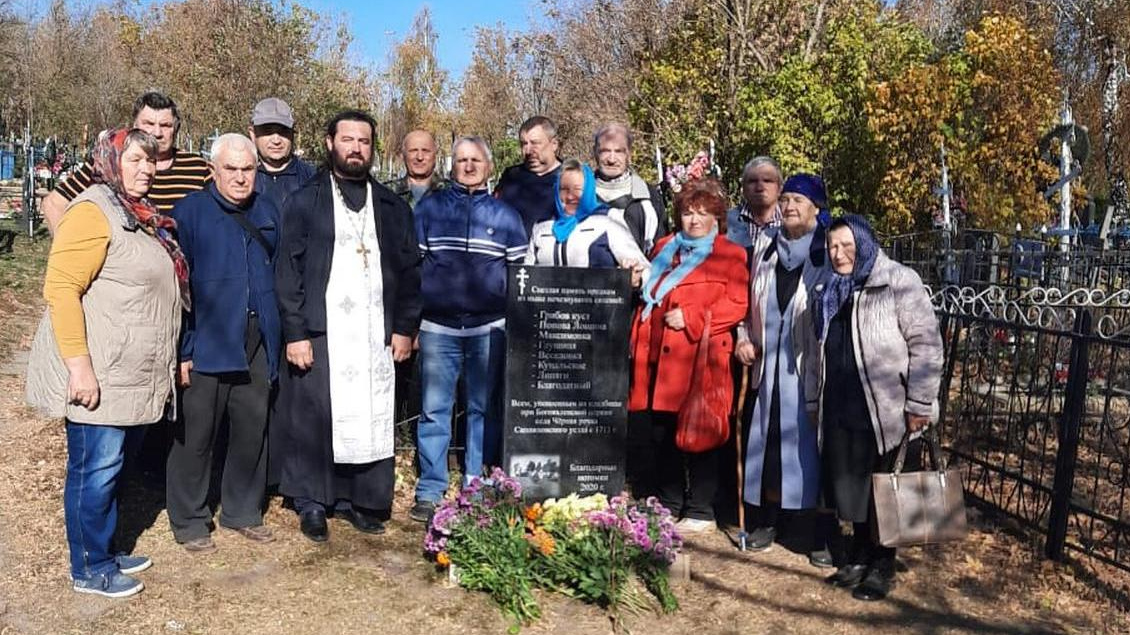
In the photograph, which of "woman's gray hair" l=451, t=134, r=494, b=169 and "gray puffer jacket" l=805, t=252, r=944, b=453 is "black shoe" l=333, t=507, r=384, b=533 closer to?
"woman's gray hair" l=451, t=134, r=494, b=169

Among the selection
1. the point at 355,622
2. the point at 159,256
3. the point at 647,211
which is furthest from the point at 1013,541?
the point at 159,256

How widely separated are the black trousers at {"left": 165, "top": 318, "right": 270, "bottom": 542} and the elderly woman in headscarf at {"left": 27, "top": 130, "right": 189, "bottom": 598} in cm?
48

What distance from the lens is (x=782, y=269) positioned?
192 inches

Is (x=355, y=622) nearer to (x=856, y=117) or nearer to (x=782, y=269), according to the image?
(x=782, y=269)

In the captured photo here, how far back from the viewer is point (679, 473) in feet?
17.3

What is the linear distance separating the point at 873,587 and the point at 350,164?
129 inches

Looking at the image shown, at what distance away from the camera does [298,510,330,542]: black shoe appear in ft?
16.6

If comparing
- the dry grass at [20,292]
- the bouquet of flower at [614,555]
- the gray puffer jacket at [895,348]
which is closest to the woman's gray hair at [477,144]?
the bouquet of flower at [614,555]

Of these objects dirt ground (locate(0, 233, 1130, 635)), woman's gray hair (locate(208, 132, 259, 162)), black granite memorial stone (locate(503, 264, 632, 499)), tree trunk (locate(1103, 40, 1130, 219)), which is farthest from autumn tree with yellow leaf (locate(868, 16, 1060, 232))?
woman's gray hair (locate(208, 132, 259, 162))

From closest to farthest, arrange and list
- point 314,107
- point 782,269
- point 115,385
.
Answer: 1. point 115,385
2. point 782,269
3. point 314,107

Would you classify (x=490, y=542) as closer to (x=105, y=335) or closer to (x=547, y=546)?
(x=547, y=546)

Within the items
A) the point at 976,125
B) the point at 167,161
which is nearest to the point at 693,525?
the point at 167,161

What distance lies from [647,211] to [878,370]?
5.99ft

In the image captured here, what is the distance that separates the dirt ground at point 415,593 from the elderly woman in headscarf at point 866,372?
33 cm
